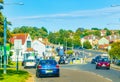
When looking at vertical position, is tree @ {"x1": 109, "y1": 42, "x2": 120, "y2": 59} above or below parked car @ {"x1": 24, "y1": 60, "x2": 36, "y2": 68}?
above

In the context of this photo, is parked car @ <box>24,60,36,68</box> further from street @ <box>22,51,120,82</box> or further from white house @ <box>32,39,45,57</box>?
white house @ <box>32,39,45,57</box>

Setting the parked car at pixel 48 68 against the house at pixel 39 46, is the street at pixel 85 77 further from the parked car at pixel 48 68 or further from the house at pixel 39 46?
the house at pixel 39 46

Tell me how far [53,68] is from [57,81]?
5.58 m

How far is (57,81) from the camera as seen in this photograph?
107 ft

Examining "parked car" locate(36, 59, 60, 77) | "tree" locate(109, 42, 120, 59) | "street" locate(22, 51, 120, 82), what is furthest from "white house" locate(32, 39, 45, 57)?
"parked car" locate(36, 59, 60, 77)

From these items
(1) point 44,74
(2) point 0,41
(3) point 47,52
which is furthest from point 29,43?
(1) point 44,74

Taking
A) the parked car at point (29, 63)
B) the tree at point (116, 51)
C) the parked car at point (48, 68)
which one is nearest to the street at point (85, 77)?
the parked car at point (48, 68)

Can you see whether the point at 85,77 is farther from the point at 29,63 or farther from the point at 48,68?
the point at 29,63

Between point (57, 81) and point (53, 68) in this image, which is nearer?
point (57, 81)

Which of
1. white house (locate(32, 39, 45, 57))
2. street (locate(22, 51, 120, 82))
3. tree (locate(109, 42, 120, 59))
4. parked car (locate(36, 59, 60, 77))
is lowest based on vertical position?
street (locate(22, 51, 120, 82))

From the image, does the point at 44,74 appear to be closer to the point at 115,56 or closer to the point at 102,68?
the point at 102,68

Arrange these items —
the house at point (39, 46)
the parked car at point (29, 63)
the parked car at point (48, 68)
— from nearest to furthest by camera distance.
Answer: the parked car at point (48, 68) < the parked car at point (29, 63) < the house at point (39, 46)

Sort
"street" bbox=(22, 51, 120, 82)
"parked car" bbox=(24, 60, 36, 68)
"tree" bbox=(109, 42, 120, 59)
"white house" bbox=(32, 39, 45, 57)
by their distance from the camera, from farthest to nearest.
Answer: "white house" bbox=(32, 39, 45, 57)
"tree" bbox=(109, 42, 120, 59)
"parked car" bbox=(24, 60, 36, 68)
"street" bbox=(22, 51, 120, 82)

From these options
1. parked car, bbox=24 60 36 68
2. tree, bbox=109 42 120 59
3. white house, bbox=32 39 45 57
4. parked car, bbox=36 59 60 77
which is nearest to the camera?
parked car, bbox=36 59 60 77
